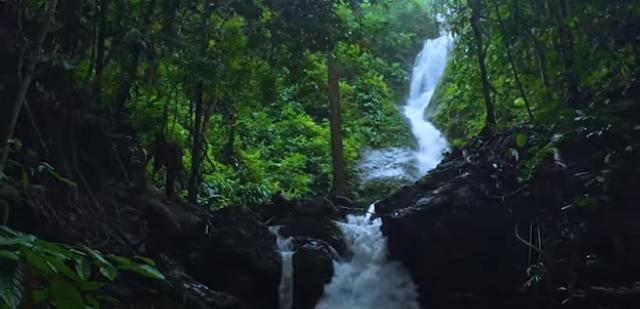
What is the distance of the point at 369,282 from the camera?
311 inches

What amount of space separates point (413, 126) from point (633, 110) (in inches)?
482

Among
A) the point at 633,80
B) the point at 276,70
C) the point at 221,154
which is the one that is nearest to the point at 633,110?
the point at 633,80

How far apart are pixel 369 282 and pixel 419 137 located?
31.0 feet

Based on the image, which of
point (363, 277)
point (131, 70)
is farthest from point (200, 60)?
point (363, 277)

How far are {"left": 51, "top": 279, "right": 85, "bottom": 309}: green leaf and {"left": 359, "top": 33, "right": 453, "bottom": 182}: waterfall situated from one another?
1133 cm

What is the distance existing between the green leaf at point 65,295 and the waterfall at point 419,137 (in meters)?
11.3

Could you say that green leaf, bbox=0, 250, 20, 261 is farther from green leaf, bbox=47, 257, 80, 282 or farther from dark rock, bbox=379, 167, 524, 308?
dark rock, bbox=379, 167, 524, 308

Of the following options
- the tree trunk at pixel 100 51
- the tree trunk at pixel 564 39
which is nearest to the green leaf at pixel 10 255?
the tree trunk at pixel 564 39

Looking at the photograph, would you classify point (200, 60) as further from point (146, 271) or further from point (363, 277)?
point (146, 271)

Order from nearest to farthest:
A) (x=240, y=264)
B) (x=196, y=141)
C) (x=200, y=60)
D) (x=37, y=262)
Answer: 1. (x=37, y=262)
2. (x=200, y=60)
3. (x=240, y=264)
4. (x=196, y=141)

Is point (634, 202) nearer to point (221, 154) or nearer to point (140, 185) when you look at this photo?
point (140, 185)

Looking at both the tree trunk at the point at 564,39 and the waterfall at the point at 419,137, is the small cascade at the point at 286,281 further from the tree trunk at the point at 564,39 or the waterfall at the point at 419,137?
the waterfall at the point at 419,137

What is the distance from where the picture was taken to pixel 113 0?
6297mm

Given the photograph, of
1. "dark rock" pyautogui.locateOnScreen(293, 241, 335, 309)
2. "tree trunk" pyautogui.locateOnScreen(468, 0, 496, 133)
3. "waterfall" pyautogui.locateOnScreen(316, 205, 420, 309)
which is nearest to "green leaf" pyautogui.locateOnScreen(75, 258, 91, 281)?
"dark rock" pyautogui.locateOnScreen(293, 241, 335, 309)
